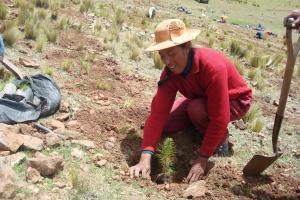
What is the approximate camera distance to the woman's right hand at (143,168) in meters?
3.65

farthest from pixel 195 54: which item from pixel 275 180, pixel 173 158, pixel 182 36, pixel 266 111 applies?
pixel 266 111

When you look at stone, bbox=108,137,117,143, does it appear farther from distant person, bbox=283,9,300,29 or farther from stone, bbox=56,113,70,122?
distant person, bbox=283,9,300,29

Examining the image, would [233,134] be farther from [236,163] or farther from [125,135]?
[125,135]

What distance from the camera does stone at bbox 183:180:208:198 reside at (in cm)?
339

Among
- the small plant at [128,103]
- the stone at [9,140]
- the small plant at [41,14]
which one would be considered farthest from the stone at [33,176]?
the small plant at [41,14]

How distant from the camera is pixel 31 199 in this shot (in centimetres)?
301

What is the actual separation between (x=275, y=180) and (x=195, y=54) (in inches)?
53.0

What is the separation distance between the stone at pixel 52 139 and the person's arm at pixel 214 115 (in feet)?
3.94

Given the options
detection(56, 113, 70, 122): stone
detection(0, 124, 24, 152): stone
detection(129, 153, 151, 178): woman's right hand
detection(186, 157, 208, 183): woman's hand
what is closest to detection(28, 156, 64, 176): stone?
detection(0, 124, 24, 152): stone

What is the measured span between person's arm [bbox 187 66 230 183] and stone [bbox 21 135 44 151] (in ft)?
4.30

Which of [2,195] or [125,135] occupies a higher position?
[2,195]

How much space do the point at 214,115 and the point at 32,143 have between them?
5.22 feet

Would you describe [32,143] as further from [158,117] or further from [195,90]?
[195,90]

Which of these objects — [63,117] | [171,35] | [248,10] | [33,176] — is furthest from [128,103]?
[248,10]
